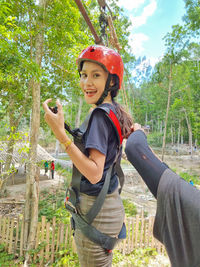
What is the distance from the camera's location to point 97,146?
41.8 inches

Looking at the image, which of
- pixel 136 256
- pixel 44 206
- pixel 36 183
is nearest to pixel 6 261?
pixel 36 183

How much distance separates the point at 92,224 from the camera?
1.24 m

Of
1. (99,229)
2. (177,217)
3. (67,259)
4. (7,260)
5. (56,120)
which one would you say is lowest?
(7,260)

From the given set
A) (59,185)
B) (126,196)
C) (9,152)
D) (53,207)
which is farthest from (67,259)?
(59,185)

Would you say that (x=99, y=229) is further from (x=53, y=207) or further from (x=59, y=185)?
(x=59, y=185)

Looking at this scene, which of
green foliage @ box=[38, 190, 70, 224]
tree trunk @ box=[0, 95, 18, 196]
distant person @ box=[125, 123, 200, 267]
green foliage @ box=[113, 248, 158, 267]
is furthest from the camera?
green foliage @ box=[38, 190, 70, 224]

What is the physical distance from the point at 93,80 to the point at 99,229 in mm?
1154

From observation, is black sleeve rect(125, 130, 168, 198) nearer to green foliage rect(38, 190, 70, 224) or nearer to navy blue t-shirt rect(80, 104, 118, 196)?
navy blue t-shirt rect(80, 104, 118, 196)

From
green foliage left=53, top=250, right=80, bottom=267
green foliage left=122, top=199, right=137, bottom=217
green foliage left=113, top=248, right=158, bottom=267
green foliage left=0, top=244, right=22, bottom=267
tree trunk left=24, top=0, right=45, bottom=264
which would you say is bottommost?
green foliage left=122, top=199, right=137, bottom=217

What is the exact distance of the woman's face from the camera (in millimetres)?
1388

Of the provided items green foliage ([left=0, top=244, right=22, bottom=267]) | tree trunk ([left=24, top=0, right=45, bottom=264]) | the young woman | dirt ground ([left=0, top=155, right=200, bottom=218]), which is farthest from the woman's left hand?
dirt ground ([left=0, top=155, right=200, bottom=218])

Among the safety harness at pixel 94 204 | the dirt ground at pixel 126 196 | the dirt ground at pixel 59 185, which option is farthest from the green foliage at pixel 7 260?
the safety harness at pixel 94 204

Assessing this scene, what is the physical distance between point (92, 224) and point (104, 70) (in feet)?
3.96

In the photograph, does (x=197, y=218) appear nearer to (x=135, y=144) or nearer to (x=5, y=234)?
(x=135, y=144)
